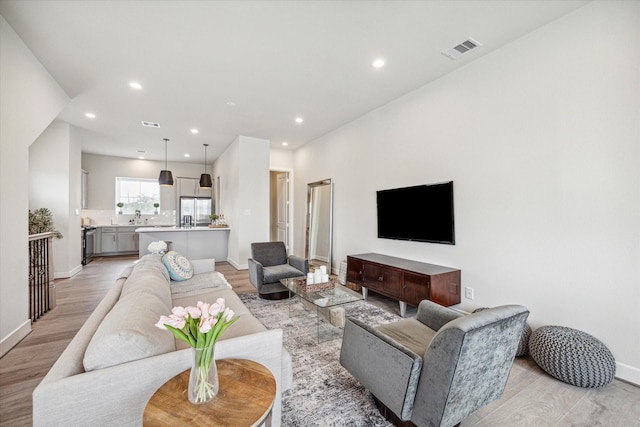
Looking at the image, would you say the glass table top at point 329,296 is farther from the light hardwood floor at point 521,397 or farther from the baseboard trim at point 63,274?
the baseboard trim at point 63,274

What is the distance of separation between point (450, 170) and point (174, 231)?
567cm

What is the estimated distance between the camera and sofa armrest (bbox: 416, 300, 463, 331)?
6.46ft

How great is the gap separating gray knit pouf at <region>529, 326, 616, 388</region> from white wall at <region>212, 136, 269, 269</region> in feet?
16.5

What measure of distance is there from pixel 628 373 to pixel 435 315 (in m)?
1.55

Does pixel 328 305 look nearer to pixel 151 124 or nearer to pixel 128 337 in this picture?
pixel 128 337

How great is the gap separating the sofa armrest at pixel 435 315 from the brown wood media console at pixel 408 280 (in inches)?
33.2

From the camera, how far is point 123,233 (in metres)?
7.73

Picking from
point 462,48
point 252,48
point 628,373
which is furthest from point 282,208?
point 628,373

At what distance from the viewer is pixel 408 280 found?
3.21m

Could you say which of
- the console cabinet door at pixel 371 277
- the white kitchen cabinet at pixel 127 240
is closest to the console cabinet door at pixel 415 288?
the console cabinet door at pixel 371 277

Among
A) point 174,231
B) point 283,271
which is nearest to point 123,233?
point 174,231

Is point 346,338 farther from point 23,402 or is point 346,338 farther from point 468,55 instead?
point 468,55

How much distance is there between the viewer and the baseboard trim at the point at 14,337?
2.40m

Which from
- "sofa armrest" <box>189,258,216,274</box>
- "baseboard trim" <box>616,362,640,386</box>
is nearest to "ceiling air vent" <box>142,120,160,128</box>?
"sofa armrest" <box>189,258,216,274</box>
